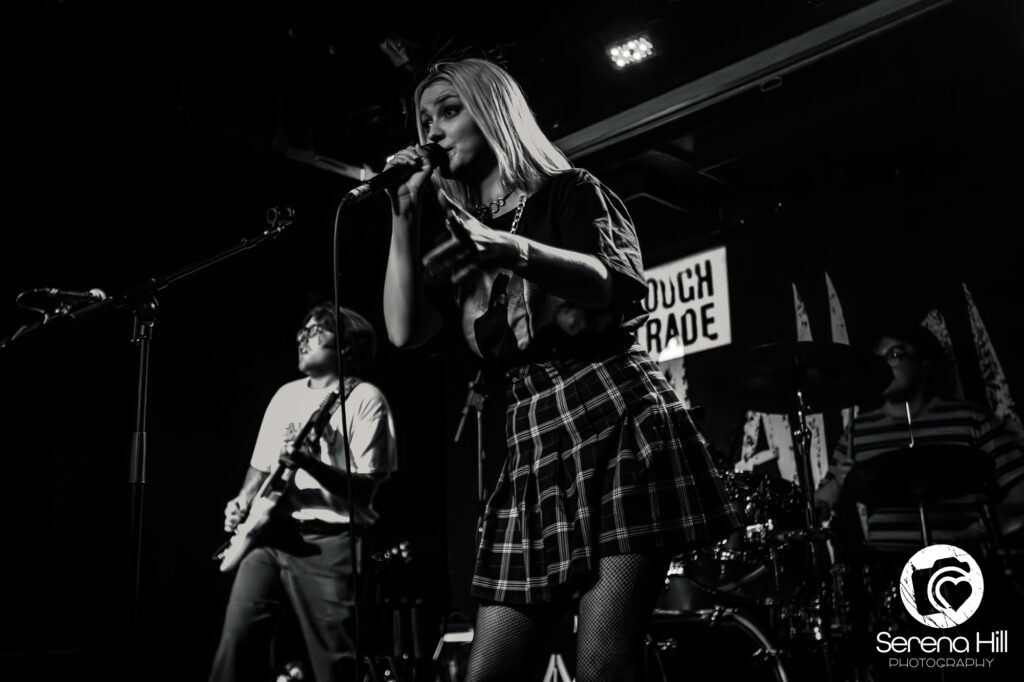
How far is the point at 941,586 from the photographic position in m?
3.81

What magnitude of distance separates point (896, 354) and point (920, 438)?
54 centimetres

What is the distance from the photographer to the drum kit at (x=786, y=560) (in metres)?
3.89

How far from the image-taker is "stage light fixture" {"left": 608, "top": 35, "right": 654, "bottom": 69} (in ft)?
15.5

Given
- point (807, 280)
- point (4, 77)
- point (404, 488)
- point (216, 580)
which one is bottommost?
point (216, 580)

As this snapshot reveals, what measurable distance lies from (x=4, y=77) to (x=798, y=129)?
14.6 ft

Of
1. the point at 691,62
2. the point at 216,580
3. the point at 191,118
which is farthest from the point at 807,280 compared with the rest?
the point at 216,580

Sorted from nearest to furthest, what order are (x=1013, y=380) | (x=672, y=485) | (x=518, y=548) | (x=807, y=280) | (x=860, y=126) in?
(x=672, y=485)
(x=518, y=548)
(x=1013, y=380)
(x=860, y=126)
(x=807, y=280)

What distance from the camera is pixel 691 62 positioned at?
15.9 ft

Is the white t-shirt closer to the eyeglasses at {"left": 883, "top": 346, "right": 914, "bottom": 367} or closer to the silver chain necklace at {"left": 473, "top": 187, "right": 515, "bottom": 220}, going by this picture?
the silver chain necklace at {"left": 473, "top": 187, "right": 515, "bottom": 220}

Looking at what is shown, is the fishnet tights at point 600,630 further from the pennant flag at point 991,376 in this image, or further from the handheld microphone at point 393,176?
the pennant flag at point 991,376

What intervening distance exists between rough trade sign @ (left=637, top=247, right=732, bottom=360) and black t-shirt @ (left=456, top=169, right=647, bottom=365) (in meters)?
4.52

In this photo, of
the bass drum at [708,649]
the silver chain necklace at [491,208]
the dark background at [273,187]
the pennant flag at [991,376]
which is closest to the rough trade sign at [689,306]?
the dark background at [273,187]

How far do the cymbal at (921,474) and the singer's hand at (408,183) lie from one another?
3060mm

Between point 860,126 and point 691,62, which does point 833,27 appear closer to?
point 691,62
